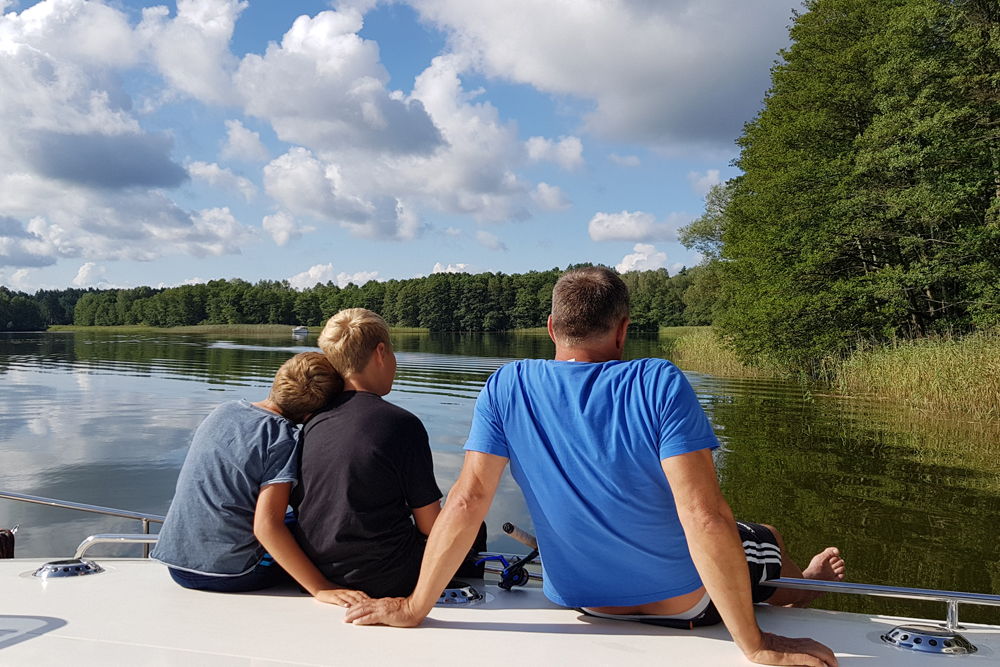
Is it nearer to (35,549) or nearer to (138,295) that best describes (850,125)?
(35,549)

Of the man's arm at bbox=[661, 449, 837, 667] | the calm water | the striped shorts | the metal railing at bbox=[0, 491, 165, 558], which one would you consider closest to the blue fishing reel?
the striped shorts

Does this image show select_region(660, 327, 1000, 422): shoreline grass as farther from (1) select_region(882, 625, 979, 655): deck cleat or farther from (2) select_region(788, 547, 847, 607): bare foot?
(1) select_region(882, 625, 979, 655): deck cleat

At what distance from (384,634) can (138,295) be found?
127 m

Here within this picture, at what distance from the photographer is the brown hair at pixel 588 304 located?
200cm

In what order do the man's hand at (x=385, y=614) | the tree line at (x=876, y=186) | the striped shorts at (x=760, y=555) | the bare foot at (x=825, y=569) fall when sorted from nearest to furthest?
the man's hand at (x=385, y=614)
the striped shorts at (x=760, y=555)
the bare foot at (x=825, y=569)
the tree line at (x=876, y=186)

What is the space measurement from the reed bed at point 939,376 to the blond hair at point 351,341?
492 inches

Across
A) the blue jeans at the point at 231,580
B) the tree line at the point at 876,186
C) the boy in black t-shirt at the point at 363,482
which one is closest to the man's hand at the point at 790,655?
the boy in black t-shirt at the point at 363,482

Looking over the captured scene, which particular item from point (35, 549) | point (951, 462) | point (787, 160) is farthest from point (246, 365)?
point (951, 462)

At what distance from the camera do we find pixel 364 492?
7.47 feet

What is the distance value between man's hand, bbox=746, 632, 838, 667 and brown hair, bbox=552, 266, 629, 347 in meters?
0.92

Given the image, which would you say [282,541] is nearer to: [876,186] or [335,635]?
[335,635]

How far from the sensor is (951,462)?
9219mm

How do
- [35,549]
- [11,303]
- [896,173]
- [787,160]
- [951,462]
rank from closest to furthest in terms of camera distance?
1. [35,549]
2. [951,462]
3. [896,173]
4. [787,160]
5. [11,303]

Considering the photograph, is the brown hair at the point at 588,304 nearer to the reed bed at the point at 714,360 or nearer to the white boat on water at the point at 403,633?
the white boat on water at the point at 403,633
